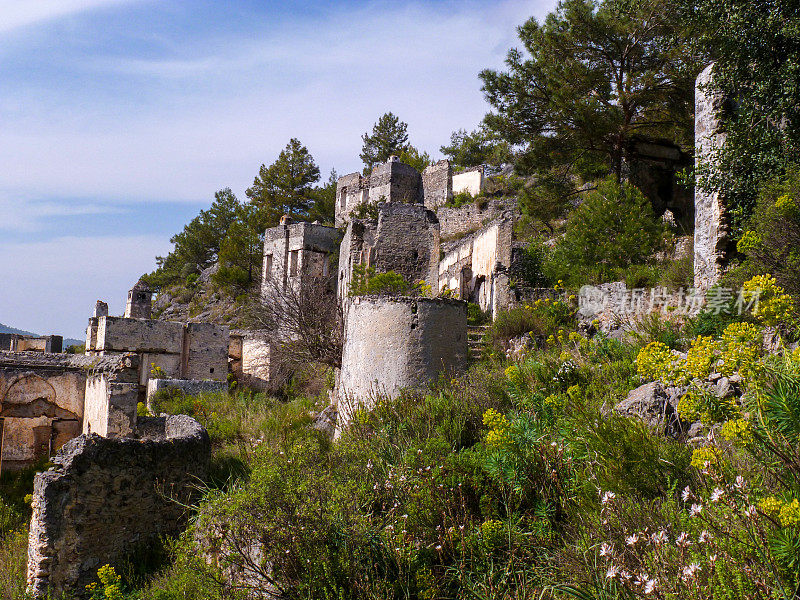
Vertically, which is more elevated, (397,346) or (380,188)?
(380,188)

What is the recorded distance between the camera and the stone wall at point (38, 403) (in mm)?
11820

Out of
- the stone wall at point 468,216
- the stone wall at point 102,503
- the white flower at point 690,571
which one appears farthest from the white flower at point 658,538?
the stone wall at point 468,216

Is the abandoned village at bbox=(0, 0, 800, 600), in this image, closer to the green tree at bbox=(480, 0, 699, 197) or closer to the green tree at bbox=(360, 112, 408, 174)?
the green tree at bbox=(480, 0, 699, 197)

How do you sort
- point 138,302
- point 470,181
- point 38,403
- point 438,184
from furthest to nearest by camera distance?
1. point 438,184
2. point 470,181
3. point 138,302
4. point 38,403

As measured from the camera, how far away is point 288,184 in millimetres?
40219

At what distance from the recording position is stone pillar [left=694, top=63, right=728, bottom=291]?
11703mm

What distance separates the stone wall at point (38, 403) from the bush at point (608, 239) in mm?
10229

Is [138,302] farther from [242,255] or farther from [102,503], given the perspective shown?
[102,503]

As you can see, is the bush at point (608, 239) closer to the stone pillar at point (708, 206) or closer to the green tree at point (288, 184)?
the stone pillar at point (708, 206)

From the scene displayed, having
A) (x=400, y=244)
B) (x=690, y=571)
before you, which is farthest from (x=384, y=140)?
(x=690, y=571)

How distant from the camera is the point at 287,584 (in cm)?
541

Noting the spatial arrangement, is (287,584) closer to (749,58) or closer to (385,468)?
(385,468)

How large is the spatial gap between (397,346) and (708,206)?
22.0ft

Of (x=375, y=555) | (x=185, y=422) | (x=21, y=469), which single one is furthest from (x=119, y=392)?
(x=375, y=555)
